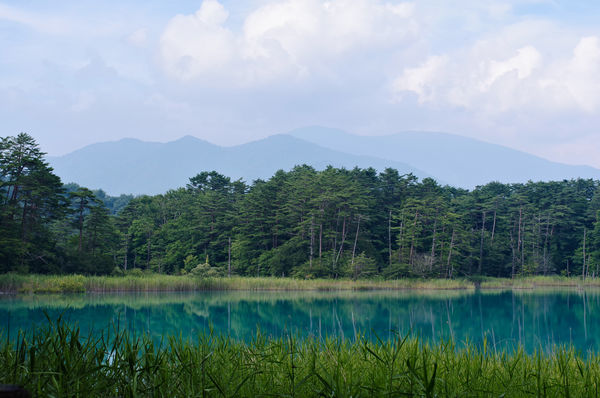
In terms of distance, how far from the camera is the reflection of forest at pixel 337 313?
13312 millimetres

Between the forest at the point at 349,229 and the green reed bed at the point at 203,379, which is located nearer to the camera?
the green reed bed at the point at 203,379

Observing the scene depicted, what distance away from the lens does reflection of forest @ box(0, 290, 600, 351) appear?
1331 cm

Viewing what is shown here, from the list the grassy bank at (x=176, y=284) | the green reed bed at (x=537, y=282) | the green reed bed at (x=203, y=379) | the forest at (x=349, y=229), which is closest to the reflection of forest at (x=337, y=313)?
the grassy bank at (x=176, y=284)

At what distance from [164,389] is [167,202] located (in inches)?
1542

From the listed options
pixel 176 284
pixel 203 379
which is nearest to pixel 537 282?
pixel 176 284

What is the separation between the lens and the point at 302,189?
34250 millimetres

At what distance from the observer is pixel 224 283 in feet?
86.2

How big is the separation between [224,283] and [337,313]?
32.9 ft

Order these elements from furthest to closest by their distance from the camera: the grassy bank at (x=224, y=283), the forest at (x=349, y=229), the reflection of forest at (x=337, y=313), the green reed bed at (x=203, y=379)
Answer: the forest at (x=349, y=229) < the grassy bank at (x=224, y=283) < the reflection of forest at (x=337, y=313) < the green reed bed at (x=203, y=379)

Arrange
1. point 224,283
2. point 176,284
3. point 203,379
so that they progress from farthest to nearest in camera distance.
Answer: point 224,283 < point 176,284 < point 203,379

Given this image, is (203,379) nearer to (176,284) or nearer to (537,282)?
(176,284)

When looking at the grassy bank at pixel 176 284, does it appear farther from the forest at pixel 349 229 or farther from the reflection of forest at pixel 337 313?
the forest at pixel 349 229

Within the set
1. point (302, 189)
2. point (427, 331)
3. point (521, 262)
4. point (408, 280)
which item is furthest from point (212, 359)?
point (521, 262)

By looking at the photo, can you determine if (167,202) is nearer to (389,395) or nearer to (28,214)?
(28,214)
